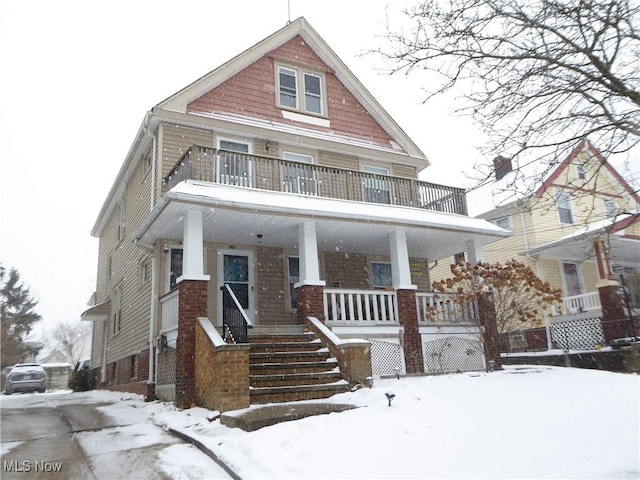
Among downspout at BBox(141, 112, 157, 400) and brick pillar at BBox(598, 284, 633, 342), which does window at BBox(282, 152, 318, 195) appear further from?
brick pillar at BBox(598, 284, 633, 342)

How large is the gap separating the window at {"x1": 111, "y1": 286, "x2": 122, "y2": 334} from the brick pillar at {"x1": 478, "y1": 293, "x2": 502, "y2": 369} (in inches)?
452

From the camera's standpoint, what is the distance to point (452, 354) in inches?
472

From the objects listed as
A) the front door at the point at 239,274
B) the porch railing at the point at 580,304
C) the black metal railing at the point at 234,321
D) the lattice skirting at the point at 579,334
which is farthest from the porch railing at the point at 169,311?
the porch railing at the point at 580,304

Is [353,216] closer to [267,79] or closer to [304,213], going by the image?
[304,213]

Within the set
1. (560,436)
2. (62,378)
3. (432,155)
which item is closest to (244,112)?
(432,155)

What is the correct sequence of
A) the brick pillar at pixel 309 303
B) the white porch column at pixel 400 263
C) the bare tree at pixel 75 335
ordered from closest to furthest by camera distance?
the brick pillar at pixel 309 303, the white porch column at pixel 400 263, the bare tree at pixel 75 335

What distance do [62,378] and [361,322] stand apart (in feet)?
111

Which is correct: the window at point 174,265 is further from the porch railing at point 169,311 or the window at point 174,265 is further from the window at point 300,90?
the window at point 300,90

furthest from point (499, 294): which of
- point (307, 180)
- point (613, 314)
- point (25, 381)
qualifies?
point (25, 381)

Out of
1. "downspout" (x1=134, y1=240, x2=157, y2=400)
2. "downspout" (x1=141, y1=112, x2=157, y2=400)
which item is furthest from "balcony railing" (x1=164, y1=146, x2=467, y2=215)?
"downspout" (x1=134, y1=240, x2=157, y2=400)

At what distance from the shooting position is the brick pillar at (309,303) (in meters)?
10.6

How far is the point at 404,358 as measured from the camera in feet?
37.0

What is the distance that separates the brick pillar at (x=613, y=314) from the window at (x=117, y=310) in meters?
14.7

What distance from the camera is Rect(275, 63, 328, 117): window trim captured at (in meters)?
15.2
